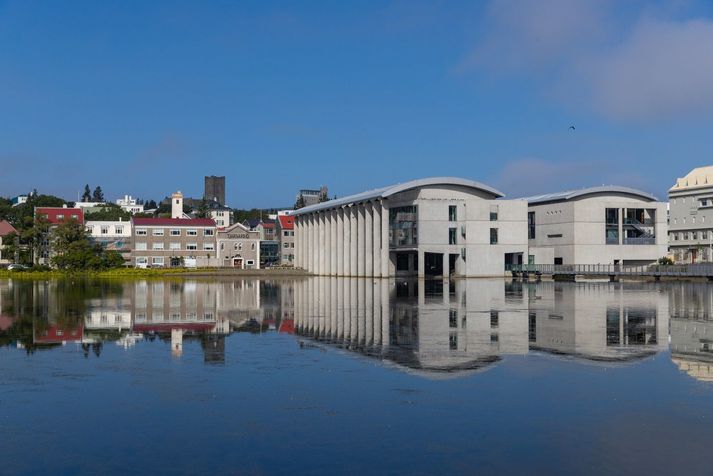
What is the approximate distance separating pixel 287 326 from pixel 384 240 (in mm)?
58672

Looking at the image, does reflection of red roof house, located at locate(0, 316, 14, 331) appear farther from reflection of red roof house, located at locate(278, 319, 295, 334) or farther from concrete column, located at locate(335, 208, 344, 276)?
concrete column, located at locate(335, 208, 344, 276)

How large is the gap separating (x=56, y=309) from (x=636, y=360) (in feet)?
88.0

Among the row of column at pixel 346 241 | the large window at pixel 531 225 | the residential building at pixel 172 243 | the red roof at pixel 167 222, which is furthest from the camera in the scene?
the red roof at pixel 167 222

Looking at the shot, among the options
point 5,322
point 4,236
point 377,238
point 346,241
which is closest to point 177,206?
point 4,236

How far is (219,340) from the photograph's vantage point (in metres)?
22.2

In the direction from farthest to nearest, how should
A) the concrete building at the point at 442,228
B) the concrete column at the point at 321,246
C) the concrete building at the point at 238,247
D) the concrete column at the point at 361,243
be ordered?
the concrete building at the point at 238,247 < the concrete column at the point at 321,246 < the concrete column at the point at 361,243 < the concrete building at the point at 442,228

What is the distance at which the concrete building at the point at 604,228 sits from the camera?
8844 centimetres

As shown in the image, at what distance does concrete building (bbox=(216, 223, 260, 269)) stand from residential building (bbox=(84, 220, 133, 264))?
1536cm

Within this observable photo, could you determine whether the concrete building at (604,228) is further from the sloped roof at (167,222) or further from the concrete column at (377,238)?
the sloped roof at (167,222)

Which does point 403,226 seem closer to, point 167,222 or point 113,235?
point 167,222

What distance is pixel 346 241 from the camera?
9606cm

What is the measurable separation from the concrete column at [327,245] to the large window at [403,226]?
14.9 metres

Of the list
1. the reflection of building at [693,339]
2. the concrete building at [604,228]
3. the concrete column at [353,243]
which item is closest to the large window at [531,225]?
the concrete building at [604,228]

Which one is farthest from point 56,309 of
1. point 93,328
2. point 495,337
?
point 495,337
